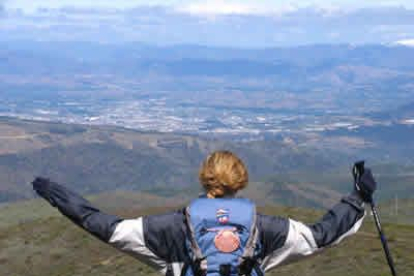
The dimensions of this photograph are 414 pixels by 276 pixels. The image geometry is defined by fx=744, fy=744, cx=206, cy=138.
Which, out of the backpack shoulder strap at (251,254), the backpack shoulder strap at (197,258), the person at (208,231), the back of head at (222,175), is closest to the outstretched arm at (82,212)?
the person at (208,231)

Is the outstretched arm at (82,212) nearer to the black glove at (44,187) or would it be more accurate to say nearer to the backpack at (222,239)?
the black glove at (44,187)

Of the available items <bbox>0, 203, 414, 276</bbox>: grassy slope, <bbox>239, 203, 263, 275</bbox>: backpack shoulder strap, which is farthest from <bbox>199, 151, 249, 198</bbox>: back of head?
<bbox>0, 203, 414, 276</bbox>: grassy slope

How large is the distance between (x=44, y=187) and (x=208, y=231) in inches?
91.8

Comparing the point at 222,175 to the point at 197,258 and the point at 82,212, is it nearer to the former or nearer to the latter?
the point at 197,258

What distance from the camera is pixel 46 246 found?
5794 centimetres

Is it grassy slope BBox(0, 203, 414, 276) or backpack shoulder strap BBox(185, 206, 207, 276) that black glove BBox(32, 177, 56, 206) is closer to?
backpack shoulder strap BBox(185, 206, 207, 276)

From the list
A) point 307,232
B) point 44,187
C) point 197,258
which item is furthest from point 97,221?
point 307,232

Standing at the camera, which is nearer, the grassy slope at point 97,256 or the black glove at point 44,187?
the black glove at point 44,187

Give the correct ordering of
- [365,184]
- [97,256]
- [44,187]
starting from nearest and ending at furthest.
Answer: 1. [44,187]
2. [365,184]
3. [97,256]

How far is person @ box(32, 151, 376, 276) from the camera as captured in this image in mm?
9984

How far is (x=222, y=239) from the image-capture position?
9727 millimetres

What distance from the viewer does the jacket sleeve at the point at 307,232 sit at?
33.4ft

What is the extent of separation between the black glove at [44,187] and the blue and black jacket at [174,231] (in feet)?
0.05

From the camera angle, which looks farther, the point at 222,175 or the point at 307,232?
the point at 307,232
